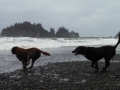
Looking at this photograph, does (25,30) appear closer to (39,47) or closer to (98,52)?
(39,47)

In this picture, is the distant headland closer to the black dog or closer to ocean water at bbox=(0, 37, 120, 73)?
ocean water at bbox=(0, 37, 120, 73)

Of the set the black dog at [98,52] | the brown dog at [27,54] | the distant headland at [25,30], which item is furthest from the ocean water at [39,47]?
the distant headland at [25,30]

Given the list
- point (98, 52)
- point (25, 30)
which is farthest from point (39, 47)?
point (25, 30)

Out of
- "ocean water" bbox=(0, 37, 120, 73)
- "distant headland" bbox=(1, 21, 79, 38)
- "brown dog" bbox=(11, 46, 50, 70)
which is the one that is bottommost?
"ocean water" bbox=(0, 37, 120, 73)

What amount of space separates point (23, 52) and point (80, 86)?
4201 millimetres

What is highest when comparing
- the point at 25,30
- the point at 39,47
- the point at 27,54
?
the point at 25,30

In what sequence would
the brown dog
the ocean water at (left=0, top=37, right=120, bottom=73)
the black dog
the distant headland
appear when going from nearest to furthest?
1. the black dog
2. the brown dog
3. the ocean water at (left=0, top=37, right=120, bottom=73)
4. the distant headland

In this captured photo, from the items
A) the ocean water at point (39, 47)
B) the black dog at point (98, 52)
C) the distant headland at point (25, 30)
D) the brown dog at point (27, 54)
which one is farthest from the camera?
the distant headland at point (25, 30)

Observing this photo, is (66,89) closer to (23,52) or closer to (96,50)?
(96,50)

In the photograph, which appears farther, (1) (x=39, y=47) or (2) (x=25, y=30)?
(2) (x=25, y=30)

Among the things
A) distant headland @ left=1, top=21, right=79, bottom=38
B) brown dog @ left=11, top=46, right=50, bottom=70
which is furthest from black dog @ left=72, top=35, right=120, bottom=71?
distant headland @ left=1, top=21, right=79, bottom=38

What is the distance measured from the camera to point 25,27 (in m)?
70.3

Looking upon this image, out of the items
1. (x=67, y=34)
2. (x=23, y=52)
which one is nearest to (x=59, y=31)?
(x=67, y=34)

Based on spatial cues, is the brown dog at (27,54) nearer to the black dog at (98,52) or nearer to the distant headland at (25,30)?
the black dog at (98,52)
